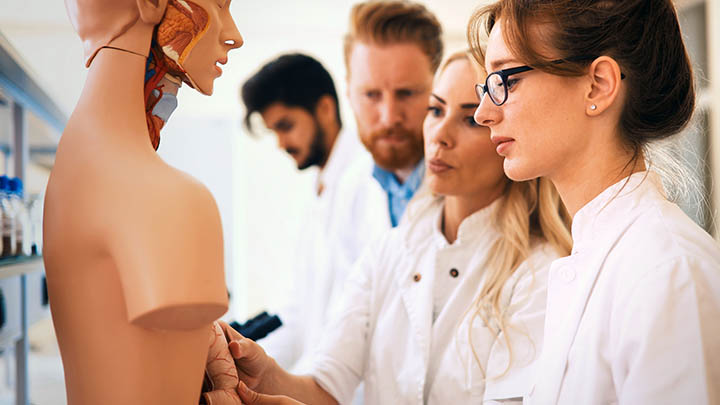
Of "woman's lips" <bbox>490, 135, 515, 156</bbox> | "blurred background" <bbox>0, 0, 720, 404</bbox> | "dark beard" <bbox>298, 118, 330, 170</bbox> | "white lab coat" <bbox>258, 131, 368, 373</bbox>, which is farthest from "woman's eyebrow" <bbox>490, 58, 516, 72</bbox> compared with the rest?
"blurred background" <bbox>0, 0, 720, 404</bbox>

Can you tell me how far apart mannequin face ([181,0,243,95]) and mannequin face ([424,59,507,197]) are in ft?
2.10

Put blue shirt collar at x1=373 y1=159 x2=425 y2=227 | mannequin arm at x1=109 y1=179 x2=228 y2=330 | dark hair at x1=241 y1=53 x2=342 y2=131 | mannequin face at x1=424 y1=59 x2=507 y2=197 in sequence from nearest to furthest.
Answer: mannequin arm at x1=109 y1=179 x2=228 y2=330 → mannequin face at x1=424 y1=59 x2=507 y2=197 → blue shirt collar at x1=373 y1=159 x2=425 y2=227 → dark hair at x1=241 y1=53 x2=342 y2=131

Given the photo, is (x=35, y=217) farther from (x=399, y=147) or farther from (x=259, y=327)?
(x=399, y=147)

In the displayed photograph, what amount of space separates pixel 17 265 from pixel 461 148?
3.27 ft

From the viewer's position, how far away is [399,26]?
78.0 inches

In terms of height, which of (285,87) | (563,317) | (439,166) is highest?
(285,87)

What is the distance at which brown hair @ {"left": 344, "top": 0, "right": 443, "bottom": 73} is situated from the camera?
1.97 metres

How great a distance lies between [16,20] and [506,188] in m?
4.48

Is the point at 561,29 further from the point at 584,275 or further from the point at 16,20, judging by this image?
the point at 16,20

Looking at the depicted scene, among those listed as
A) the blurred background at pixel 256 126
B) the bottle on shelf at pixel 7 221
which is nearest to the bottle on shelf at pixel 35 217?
the bottle on shelf at pixel 7 221

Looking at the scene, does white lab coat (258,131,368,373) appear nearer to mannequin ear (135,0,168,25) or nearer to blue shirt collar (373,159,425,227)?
blue shirt collar (373,159,425,227)

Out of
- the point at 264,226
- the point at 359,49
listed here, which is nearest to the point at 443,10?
the point at 264,226

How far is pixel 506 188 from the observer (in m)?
1.41

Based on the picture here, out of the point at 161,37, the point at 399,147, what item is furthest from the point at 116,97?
the point at 399,147
